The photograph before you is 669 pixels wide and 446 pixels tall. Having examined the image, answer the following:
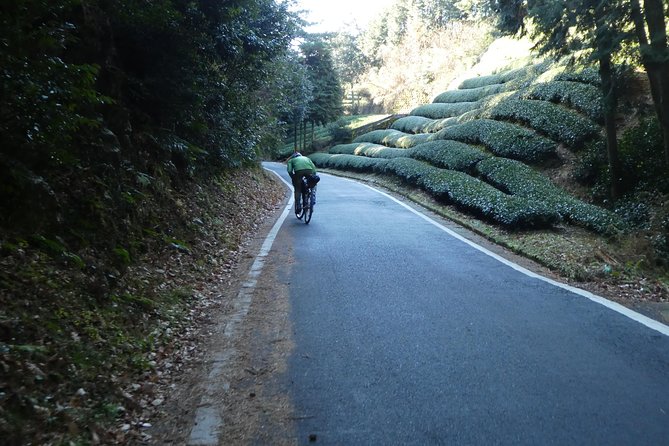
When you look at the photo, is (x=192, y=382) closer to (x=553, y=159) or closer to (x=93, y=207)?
(x=93, y=207)

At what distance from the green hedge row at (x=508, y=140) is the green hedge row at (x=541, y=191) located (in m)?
1.15

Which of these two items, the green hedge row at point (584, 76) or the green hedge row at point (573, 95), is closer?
the green hedge row at point (573, 95)

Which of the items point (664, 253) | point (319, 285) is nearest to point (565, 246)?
point (664, 253)

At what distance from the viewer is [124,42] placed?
9.84 metres

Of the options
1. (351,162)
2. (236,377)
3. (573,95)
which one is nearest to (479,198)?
(573,95)

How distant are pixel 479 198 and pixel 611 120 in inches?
167

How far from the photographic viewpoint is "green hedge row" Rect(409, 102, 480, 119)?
36.3 m

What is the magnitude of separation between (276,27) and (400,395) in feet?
39.5

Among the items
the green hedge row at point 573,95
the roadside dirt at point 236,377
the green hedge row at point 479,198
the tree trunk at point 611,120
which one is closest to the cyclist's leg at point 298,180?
the green hedge row at point 479,198

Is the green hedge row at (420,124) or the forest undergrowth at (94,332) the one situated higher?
the green hedge row at (420,124)

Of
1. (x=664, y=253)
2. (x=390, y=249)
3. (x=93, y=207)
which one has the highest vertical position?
(x=93, y=207)

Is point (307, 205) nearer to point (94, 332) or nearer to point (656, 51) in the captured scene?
point (656, 51)

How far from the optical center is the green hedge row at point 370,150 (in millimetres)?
34062

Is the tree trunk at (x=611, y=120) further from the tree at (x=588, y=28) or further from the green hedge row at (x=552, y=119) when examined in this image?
the green hedge row at (x=552, y=119)
